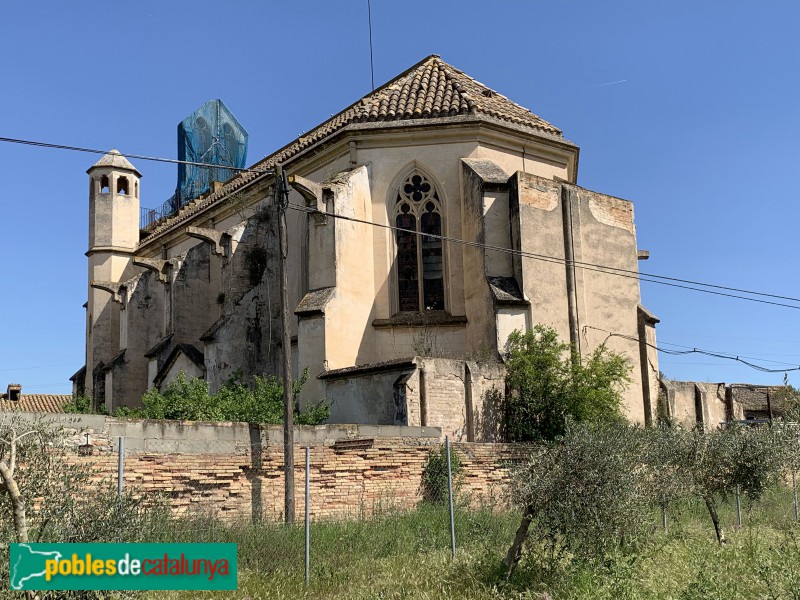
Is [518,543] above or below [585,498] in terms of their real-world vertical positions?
below

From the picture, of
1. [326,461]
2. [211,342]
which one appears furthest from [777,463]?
[211,342]

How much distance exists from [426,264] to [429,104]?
4303mm

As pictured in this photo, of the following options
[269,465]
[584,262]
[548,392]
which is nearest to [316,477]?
[269,465]

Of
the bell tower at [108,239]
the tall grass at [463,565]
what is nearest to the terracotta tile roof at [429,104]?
the bell tower at [108,239]

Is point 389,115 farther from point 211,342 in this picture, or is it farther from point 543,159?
point 211,342

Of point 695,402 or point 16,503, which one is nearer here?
point 16,503

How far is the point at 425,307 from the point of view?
22.7 metres

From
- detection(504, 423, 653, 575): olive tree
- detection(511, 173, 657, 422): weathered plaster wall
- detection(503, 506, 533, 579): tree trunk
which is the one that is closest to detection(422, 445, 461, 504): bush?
detection(503, 506, 533, 579): tree trunk

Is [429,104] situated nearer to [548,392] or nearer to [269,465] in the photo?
[548,392]

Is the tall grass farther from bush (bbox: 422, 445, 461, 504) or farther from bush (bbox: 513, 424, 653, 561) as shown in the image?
bush (bbox: 422, 445, 461, 504)

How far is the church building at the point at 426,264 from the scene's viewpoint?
1986cm

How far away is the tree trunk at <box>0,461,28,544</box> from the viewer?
697cm

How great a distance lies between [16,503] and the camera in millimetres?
7016

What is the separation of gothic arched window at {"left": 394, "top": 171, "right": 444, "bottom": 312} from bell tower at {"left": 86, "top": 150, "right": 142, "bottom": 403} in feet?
56.4
